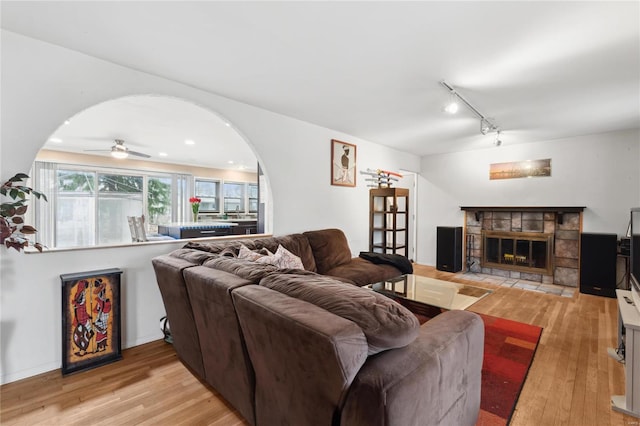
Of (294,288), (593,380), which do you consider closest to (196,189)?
(294,288)

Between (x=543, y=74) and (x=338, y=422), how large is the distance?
305 centimetres

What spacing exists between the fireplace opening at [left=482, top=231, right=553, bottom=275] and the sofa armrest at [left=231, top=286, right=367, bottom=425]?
5.17m

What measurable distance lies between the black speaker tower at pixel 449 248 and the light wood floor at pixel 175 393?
2722mm

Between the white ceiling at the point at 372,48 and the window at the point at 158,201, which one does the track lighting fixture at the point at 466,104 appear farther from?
the window at the point at 158,201

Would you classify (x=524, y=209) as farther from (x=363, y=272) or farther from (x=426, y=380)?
(x=426, y=380)

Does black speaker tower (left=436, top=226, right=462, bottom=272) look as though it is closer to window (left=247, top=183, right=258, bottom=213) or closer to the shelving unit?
the shelving unit

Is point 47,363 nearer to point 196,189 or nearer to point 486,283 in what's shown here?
point 486,283

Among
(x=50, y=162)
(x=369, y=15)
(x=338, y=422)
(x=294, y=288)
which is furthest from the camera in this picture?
(x=50, y=162)

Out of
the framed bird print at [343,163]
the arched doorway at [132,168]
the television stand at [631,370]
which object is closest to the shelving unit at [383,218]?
the framed bird print at [343,163]

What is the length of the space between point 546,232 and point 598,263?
842mm

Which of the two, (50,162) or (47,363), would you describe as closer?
(47,363)

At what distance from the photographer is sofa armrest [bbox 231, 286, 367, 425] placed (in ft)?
3.08

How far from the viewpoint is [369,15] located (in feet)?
5.71

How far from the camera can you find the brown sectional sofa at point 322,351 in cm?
93
